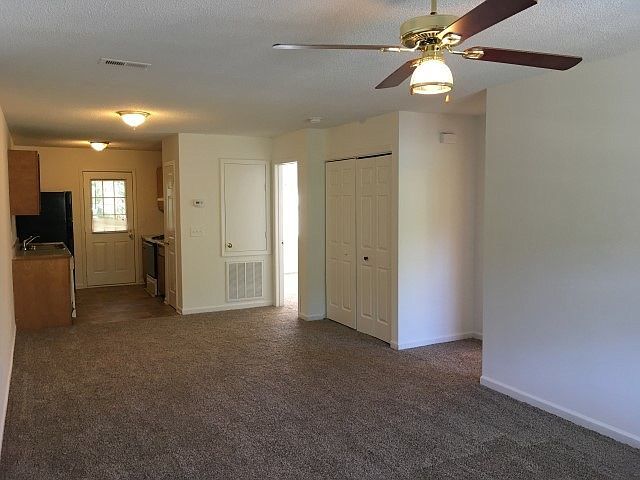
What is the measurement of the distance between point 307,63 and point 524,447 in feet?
8.68

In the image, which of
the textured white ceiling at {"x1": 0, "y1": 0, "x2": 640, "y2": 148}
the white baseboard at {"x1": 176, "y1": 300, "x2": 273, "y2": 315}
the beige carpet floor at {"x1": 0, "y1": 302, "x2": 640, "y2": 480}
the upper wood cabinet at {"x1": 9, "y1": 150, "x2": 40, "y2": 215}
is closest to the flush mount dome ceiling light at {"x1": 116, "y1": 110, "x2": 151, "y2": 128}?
the textured white ceiling at {"x1": 0, "y1": 0, "x2": 640, "y2": 148}

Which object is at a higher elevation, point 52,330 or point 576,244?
point 576,244

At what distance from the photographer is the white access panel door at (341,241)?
232 inches

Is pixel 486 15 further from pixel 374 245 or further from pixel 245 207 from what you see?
pixel 245 207

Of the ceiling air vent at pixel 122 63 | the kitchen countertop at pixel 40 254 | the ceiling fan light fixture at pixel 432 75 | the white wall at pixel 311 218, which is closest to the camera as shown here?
the ceiling fan light fixture at pixel 432 75

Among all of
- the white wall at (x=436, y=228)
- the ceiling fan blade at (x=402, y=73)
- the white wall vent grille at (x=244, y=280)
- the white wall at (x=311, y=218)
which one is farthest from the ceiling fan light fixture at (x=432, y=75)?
the white wall vent grille at (x=244, y=280)

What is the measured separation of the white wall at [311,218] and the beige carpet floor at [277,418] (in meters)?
1.07

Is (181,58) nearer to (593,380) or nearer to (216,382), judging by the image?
(216,382)

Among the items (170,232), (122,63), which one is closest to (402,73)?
(122,63)

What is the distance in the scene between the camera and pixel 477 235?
5520 millimetres

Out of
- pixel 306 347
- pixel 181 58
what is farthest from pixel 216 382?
pixel 181 58

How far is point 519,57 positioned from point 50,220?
25.8 feet

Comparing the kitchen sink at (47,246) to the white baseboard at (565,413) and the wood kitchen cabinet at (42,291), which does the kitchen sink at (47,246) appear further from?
the white baseboard at (565,413)

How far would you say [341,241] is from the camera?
6078mm
